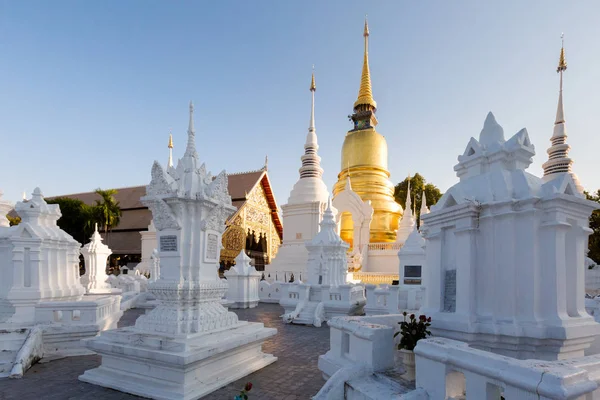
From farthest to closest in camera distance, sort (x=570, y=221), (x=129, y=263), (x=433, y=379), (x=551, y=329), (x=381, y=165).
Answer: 1. (x=129, y=263)
2. (x=381, y=165)
3. (x=570, y=221)
4. (x=551, y=329)
5. (x=433, y=379)

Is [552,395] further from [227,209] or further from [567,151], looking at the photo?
[567,151]

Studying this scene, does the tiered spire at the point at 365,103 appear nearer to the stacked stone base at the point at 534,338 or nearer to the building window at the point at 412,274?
the building window at the point at 412,274

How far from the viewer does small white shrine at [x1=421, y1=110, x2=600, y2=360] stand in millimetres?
Answer: 4688

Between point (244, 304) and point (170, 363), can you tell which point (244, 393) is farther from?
point (244, 304)

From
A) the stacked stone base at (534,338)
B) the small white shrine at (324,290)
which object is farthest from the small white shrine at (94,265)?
the stacked stone base at (534,338)

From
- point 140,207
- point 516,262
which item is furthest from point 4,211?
point 140,207

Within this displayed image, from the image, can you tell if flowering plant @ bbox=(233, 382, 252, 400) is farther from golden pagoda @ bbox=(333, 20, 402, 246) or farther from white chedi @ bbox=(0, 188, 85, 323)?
golden pagoda @ bbox=(333, 20, 402, 246)

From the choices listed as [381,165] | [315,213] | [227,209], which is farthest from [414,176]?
[227,209]

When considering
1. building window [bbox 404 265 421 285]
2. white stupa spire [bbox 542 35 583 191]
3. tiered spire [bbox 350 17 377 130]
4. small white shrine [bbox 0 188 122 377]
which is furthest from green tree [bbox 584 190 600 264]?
small white shrine [bbox 0 188 122 377]

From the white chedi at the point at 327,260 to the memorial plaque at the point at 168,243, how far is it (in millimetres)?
9137

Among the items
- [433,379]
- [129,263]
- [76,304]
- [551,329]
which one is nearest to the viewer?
[433,379]

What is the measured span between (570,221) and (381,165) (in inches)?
1039

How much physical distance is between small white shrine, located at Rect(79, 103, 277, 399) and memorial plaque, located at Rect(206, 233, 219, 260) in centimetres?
2

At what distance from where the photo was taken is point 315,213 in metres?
24.2
